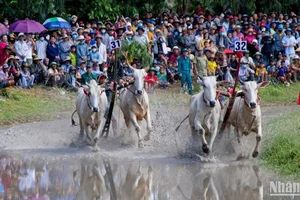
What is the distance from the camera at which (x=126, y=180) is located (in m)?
15.8

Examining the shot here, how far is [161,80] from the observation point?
2783 cm

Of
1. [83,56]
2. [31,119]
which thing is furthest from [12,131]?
[83,56]

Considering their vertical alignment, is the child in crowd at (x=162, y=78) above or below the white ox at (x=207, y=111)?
below

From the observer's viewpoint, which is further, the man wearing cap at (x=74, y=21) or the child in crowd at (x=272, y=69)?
the child in crowd at (x=272, y=69)

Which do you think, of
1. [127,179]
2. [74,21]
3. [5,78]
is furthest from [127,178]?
[74,21]

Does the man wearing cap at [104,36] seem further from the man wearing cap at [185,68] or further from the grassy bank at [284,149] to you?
the grassy bank at [284,149]

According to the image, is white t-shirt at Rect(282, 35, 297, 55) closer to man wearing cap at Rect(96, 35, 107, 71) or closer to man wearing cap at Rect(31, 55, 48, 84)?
man wearing cap at Rect(96, 35, 107, 71)

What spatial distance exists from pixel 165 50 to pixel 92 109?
960 centimetres

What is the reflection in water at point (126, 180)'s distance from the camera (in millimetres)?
14406

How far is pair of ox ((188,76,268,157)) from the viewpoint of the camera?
17516 millimetres

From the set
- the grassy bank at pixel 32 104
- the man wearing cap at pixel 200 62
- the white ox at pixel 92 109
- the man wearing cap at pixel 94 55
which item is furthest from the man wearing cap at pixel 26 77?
the white ox at pixel 92 109

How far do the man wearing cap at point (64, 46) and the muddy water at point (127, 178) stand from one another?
883cm

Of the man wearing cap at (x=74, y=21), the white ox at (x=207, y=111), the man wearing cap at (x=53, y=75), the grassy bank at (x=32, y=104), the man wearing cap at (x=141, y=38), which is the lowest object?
the grassy bank at (x=32, y=104)

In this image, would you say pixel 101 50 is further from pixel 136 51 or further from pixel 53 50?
pixel 53 50
